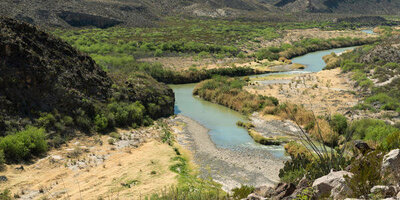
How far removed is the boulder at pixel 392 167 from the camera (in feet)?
30.1

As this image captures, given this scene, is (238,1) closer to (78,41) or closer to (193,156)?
(78,41)

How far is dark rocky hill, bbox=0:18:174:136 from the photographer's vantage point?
20.8 meters

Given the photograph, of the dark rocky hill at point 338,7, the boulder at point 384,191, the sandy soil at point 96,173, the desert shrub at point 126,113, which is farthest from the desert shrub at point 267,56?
the dark rocky hill at point 338,7

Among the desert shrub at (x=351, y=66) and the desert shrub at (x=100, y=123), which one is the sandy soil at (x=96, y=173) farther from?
the desert shrub at (x=351, y=66)

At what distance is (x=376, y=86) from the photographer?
3941 centimetres

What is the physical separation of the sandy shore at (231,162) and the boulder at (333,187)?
8226mm

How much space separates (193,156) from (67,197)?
29.3 ft

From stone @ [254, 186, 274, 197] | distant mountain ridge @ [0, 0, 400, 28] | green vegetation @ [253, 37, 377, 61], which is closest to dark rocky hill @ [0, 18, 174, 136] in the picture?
stone @ [254, 186, 274, 197]

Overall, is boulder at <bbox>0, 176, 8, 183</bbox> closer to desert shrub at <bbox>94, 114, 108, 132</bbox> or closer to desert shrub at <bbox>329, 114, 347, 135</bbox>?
desert shrub at <bbox>94, 114, 108, 132</bbox>

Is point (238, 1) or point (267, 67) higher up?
point (238, 1)

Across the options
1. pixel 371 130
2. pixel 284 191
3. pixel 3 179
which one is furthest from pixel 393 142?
pixel 3 179

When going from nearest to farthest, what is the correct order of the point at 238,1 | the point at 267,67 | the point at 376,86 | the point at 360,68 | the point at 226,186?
the point at 226,186, the point at 376,86, the point at 360,68, the point at 267,67, the point at 238,1

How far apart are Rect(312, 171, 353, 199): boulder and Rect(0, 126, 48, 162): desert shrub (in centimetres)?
1416

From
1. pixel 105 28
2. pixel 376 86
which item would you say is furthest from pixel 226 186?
pixel 105 28
